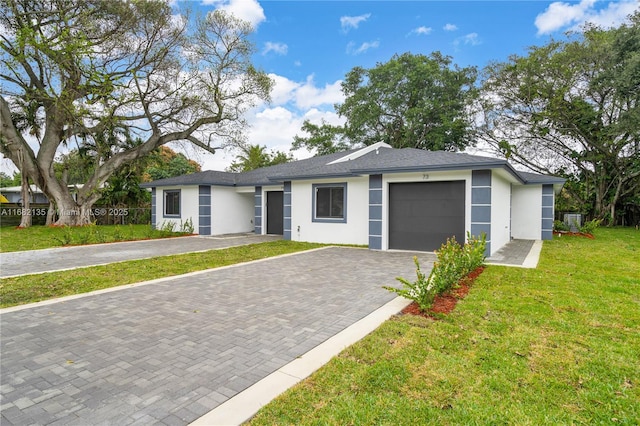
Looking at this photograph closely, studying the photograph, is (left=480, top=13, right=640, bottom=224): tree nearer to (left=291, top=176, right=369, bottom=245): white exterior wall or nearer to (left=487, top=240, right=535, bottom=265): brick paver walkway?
(left=487, top=240, right=535, bottom=265): brick paver walkway

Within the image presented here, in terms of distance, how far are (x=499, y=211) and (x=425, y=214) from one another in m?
2.42

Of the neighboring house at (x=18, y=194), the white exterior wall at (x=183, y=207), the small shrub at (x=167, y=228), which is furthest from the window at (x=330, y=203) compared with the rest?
the neighboring house at (x=18, y=194)

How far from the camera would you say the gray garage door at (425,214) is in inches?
396

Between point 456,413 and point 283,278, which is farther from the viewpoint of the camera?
point 283,278

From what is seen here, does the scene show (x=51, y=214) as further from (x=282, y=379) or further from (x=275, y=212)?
(x=282, y=379)

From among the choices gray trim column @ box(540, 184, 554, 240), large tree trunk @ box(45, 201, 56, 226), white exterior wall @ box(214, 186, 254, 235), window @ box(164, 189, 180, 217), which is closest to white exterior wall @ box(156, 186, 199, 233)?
window @ box(164, 189, 180, 217)

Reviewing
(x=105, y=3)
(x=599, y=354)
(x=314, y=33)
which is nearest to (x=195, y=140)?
(x=105, y=3)

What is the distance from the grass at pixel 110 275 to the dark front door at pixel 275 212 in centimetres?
507

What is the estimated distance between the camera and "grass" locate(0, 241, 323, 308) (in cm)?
567

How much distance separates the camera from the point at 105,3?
54.1ft

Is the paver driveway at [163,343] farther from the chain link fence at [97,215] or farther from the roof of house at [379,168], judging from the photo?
the chain link fence at [97,215]

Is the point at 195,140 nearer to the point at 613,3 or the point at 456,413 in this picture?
the point at 456,413

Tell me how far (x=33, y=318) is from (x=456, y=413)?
510 cm

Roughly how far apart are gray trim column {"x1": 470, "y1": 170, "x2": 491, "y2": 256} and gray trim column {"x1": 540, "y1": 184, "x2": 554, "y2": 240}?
267 inches
